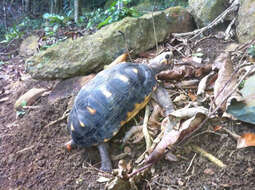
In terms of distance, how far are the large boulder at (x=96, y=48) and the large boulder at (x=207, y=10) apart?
0.53 meters

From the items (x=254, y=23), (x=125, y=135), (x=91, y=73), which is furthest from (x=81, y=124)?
(x=254, y=23)

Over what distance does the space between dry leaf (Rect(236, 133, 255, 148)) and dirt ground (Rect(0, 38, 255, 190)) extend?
41 mm

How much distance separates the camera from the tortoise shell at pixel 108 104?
2.50 meters

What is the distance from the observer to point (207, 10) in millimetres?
4312

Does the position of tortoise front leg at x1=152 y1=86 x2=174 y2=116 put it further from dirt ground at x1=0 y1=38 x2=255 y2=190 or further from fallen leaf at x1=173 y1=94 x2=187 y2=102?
dirt ground at x1=0 y1=38 x2=255 y2=190

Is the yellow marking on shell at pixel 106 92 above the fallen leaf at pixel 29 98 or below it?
above

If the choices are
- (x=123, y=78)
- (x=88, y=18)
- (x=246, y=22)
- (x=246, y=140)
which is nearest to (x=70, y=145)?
(x=123, y=78)

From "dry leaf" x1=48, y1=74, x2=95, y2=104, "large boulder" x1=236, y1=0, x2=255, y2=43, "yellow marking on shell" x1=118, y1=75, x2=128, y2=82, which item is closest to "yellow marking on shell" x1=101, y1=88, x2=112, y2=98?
"yellow marking on shell" x1=118, y1=75, x2=128, y2=82

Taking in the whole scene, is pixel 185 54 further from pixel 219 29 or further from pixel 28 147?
pixel 28 147

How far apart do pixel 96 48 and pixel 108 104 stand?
1606 mm

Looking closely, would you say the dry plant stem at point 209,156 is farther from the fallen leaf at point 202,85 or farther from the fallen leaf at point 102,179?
the fallen leaf at point 102,179

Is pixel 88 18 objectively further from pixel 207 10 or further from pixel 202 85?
pixel 202 85

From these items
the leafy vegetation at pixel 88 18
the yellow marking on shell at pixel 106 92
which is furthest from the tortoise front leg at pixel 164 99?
the leafy vegetation at pixel 88 18

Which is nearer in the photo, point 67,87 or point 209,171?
point 209,171
